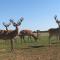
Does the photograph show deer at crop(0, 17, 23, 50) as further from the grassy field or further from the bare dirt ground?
the bare dirt ground

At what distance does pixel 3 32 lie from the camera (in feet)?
94.5

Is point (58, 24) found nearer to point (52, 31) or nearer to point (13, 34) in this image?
point (52, 31)

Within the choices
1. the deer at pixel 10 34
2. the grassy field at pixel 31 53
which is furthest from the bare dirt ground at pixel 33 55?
the deer at pixel 10 34

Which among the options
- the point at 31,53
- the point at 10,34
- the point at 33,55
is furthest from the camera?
the point at 10,34

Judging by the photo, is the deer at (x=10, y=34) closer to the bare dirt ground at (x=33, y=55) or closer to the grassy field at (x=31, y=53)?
the grassy field at (x=31, y=53)

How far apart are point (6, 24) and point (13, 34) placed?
25604 mm

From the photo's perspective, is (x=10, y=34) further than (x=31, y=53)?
Yes

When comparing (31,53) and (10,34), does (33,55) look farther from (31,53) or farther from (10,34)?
(10,34)

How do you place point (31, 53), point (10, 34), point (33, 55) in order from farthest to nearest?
1. point (10, 34)
2. point (31, 53)
3. point (33, 55)

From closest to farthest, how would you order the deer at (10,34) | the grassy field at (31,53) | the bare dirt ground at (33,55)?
the bare dirt ground at (33,55), the grassy field at (31,53), the deer at (10,34)

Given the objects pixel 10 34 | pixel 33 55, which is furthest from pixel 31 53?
pixel 10 34

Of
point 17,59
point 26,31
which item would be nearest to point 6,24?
point 26,31

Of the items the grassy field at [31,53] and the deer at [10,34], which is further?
the deer at [10,34]

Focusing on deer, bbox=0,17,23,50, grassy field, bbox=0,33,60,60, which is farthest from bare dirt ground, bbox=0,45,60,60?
deer, bbox=0,17,23,50
